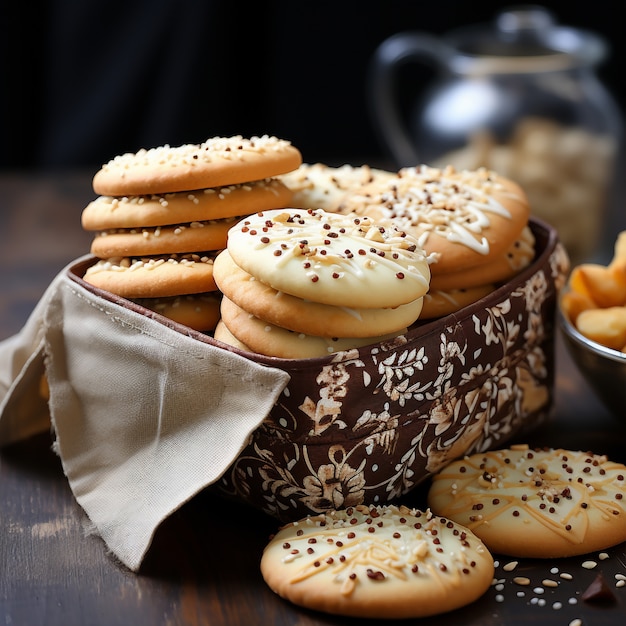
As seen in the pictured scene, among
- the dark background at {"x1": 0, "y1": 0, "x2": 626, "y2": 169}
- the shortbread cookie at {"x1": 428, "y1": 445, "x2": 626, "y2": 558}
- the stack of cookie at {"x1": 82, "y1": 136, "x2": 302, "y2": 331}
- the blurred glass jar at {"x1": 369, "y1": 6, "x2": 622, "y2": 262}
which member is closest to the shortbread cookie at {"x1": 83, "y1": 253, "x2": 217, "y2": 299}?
the stack of cookie at {"x1": 82, "y1": 136, "x2": 302, "y2": 331}

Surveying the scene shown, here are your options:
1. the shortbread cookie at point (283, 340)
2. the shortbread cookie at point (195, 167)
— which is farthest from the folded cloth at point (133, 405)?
the shortbread cookie at point (195, 167)

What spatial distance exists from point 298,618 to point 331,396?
0.23m

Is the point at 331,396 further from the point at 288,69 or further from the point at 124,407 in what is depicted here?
the point at 288,69

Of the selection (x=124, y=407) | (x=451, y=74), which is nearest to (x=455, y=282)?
(x=124, y=407)

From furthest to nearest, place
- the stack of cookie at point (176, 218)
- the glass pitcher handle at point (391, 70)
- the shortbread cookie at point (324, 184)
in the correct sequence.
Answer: the glass pitcher handle at point (391, 70) → the shortbread cookie at point (324, 184) → the stack of cookie at point (176, 218)

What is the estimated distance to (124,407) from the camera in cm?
118

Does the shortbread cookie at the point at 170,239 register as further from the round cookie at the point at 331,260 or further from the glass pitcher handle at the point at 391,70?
the glass pitcher handle at the point at 391,70

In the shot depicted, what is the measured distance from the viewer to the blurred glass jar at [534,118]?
2.07 metres

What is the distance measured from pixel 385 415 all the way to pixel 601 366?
0.38 meters

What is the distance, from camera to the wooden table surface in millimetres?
985

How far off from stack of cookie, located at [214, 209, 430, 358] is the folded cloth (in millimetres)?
51

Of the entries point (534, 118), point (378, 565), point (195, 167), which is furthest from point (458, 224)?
point (534, 118)

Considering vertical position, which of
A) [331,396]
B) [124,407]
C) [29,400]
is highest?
[331,396]

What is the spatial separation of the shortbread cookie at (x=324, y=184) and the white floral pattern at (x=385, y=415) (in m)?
0.29
